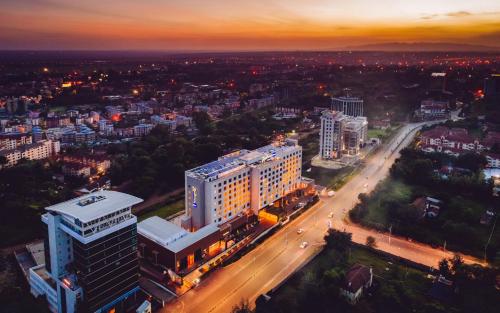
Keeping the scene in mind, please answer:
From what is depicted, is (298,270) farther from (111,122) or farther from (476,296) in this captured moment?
(111,122)

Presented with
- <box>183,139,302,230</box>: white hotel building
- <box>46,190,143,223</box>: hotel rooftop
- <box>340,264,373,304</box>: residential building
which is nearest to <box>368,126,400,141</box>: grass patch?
<box>183,139,302,230</box>: white hotel building

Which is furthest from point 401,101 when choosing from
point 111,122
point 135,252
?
point 135,252

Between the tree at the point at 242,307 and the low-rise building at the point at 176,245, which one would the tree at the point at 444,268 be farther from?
the low-rise building at the point at 176,245

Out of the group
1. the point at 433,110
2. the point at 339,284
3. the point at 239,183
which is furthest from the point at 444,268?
the point at 433,110

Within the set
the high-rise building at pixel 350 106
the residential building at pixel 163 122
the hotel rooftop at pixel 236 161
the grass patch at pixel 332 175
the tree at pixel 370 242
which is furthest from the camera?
the high-rise building at pixel 350 106

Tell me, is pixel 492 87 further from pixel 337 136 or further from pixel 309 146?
pixel 337 136

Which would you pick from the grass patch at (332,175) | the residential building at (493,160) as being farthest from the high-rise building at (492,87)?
the grass patch at (332,175)

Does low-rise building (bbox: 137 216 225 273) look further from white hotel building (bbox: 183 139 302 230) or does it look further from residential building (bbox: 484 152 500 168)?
residential building (bbox: 484 152 500 168)
